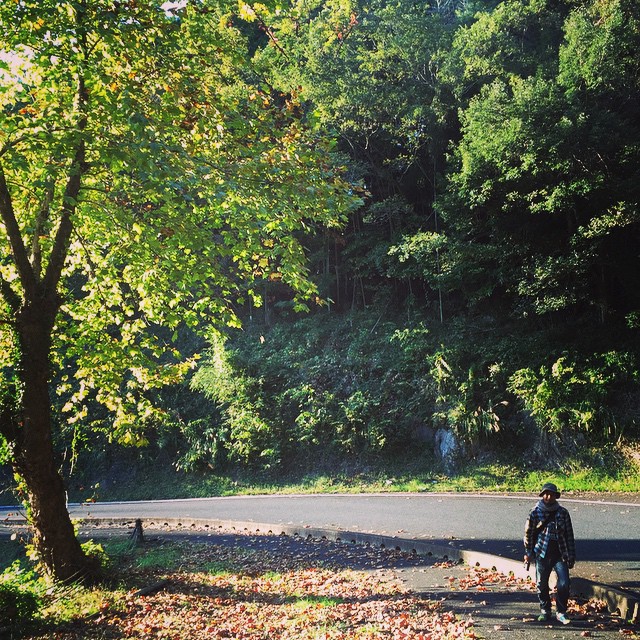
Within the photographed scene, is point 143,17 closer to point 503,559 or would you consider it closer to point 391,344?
point 503,559

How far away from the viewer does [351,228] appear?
86.8 feet

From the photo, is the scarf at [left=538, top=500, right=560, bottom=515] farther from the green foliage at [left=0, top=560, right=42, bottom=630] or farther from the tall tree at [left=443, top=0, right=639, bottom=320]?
the tall tree at [left=443, top=0, right=639, bottom=320]

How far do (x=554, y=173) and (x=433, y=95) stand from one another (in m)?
7.27

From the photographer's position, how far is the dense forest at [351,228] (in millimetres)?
7176

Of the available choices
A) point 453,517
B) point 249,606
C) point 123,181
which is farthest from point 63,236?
point 453,517

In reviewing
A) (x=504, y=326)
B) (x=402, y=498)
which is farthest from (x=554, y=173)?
(x=402, y=498)

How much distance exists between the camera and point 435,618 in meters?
5.98

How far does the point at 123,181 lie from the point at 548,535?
760 centimetres

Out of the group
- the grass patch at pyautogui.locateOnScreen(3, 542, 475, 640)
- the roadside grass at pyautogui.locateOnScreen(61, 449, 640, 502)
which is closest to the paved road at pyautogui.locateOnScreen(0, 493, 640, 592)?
the roadside grass at pyautogui.locateOnScreen(61, 449, 640, 502)

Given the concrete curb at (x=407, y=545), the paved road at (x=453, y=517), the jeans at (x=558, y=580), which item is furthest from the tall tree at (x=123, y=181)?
the paved road at (x=453, y=517)

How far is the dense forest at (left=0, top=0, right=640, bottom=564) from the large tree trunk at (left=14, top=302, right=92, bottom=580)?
0.26 meters

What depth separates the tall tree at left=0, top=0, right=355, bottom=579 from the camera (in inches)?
252

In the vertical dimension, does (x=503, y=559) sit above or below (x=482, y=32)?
below

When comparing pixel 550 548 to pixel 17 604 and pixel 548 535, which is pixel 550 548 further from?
pixel 17 604
